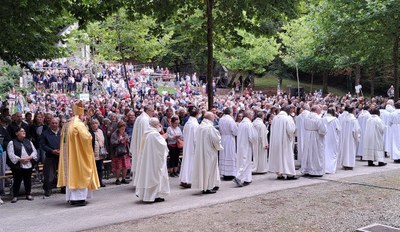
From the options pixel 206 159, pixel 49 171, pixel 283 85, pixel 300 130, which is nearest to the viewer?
pixel 206 159

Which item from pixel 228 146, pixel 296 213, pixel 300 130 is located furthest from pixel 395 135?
pixel 296 213

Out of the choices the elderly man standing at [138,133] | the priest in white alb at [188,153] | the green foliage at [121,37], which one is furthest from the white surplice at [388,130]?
the green foliage at [121,37]

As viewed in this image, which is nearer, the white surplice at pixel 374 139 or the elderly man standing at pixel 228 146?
the elderly man standing at pixel 228 146

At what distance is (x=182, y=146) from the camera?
12461 millimetres

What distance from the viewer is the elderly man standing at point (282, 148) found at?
11.7 meters

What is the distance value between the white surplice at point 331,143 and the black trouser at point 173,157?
4322 mm

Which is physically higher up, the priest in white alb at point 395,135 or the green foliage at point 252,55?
the green foliage at point 252,55

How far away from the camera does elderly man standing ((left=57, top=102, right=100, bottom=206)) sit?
9266 millimetres

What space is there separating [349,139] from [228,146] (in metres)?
4.30

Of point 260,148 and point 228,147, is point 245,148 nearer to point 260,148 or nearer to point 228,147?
point 228,147

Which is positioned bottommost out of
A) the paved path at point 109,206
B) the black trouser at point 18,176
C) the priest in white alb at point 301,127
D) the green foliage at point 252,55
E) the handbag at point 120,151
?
the paved path at point 109,206

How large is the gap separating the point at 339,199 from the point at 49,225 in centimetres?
587

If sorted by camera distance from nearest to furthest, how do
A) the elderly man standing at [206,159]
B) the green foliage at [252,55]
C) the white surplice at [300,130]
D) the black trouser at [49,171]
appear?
the elderly man standing at [206,159]
the black trouser at [49,171]
the white surplice at [300,130]
the green foliage at [252,55]

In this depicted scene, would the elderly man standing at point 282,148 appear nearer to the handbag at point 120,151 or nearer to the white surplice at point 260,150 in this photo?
the white surplice at point 260,150
